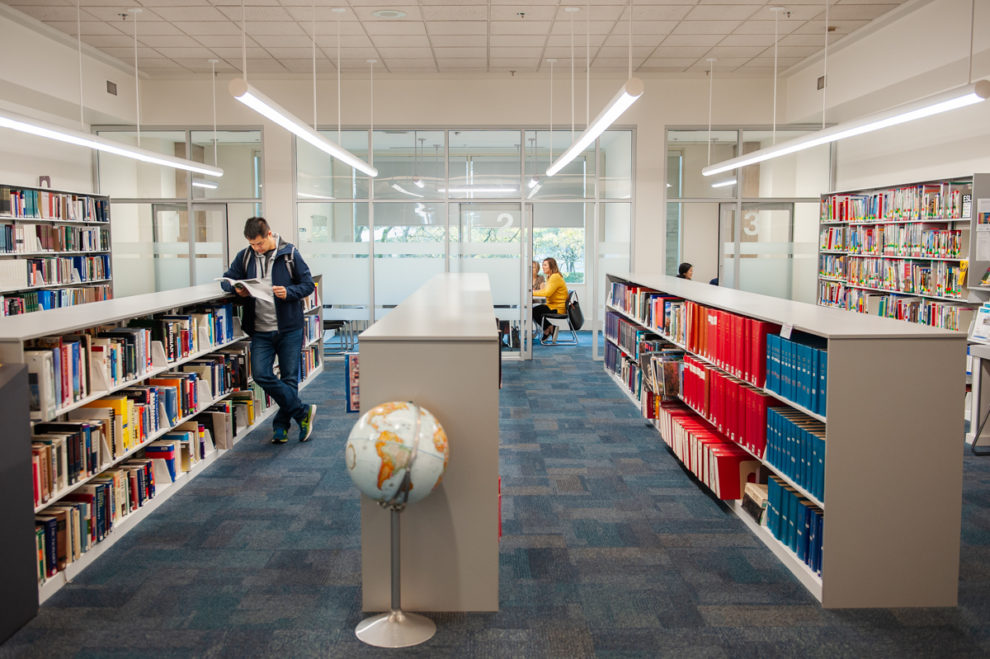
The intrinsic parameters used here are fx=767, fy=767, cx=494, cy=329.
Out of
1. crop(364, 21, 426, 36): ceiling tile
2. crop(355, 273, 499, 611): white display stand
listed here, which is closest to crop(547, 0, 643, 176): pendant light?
crop(364, 21, 426, 36): ceiling tile

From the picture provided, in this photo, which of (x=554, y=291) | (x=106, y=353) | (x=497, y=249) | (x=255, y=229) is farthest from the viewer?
(x=554, y=291)

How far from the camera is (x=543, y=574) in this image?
3494mm

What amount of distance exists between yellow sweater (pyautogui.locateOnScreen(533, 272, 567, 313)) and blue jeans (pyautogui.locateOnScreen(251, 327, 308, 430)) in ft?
17.6

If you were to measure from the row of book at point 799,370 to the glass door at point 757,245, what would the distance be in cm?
679

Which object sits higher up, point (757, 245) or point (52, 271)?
point (757, 245)

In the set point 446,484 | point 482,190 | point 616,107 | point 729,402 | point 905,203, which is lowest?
point 446,484

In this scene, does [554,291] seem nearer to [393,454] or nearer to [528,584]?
[528,584]

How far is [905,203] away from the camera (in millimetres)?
7223

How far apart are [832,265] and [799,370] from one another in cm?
607

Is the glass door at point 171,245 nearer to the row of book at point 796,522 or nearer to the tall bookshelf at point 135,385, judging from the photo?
the tall bookshelf at point 135,385

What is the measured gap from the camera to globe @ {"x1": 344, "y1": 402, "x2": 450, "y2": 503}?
2643 millimetres

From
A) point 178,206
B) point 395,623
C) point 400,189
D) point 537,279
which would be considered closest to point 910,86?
point 537,279

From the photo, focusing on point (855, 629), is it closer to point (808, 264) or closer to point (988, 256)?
point (988, 256)

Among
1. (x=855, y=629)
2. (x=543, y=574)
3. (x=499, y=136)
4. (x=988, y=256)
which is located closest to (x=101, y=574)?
(x=543, y=574)
